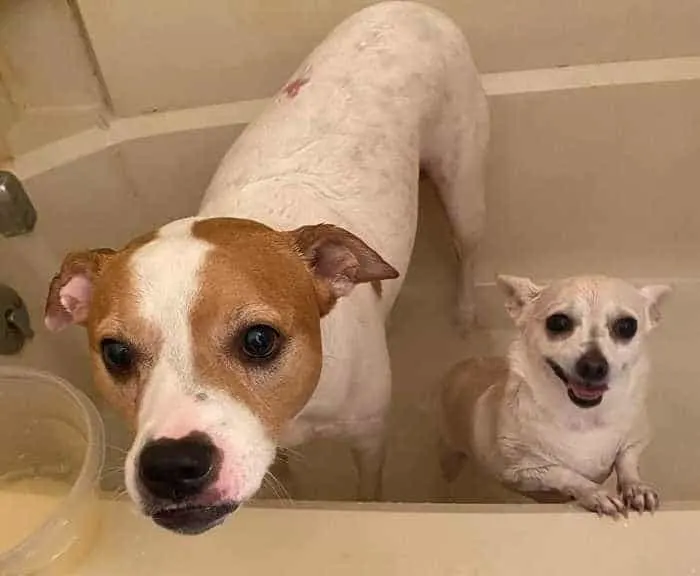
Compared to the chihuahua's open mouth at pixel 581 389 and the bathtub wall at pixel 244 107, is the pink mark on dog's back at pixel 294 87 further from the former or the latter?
the chihuahua's open mouth at pixel 581 389

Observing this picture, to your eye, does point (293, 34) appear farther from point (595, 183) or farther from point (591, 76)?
point (595, 183)

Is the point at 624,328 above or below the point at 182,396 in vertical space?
below

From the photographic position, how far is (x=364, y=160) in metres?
1.49

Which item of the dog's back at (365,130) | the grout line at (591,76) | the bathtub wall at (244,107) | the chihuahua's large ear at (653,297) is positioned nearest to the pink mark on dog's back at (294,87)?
the dog's back at (365,130)

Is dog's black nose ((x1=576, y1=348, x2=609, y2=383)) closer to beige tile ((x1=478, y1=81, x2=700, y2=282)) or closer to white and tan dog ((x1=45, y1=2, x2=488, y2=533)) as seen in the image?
white and tan dog ((x1=45, y1=2, x2=488, y2=533))

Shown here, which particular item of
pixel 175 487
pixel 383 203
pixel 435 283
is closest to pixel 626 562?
pixel 175 487

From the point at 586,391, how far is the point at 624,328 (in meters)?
0.10

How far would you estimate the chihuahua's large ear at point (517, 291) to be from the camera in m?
1.44

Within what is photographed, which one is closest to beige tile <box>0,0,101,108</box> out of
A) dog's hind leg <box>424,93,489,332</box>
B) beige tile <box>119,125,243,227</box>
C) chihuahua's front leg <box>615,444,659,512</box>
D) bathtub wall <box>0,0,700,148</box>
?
bathtub wall <box>0,0,700,148</box>

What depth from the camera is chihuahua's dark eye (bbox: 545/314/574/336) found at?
1.35 metres

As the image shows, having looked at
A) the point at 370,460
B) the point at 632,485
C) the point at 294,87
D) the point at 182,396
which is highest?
the point at 294,87

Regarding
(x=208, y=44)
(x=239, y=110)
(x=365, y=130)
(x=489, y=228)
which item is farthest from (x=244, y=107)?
(x=489, y=228)

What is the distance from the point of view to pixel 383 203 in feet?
4.92

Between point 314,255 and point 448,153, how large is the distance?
546 millimetres
